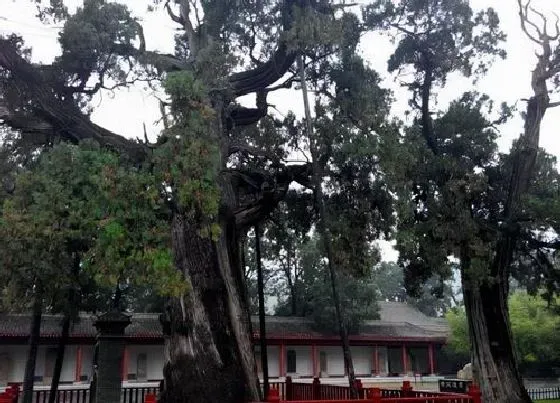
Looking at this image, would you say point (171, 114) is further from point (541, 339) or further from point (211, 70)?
point (541, 339)

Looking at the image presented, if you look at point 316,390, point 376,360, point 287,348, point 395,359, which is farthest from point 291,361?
point 316,390

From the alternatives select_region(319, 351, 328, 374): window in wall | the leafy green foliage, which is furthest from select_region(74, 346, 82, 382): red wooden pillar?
the leafy green foliage

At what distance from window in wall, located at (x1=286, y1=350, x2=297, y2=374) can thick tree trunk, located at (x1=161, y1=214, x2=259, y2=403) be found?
1812cm

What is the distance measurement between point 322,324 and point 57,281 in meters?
20.3

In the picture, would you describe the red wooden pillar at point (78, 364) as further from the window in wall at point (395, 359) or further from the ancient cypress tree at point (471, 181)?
the window in wall at point (395, 359)

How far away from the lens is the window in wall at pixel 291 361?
28078mm

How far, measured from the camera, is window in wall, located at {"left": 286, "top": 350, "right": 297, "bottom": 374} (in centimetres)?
2808

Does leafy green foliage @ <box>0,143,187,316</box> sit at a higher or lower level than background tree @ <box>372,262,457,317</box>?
lower

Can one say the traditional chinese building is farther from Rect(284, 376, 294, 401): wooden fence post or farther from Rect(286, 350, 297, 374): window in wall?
Rect(284, 376, 294, 401): wooden fence post

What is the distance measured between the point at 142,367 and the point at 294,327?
25.3 ft

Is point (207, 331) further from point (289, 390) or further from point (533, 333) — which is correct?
point (533, 333)

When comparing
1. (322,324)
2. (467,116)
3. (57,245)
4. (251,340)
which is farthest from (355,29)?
(322,324)

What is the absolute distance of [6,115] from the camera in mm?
10906

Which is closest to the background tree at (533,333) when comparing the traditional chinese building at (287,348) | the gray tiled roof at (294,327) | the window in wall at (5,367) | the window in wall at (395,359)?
the gray tiled roof at (294,327)
